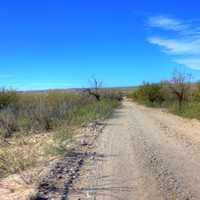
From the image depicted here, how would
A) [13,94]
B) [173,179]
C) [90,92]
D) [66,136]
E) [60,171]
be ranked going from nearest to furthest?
1. [173,179]
2. [60,171]
3. [66,136]
4. [13,94]
5. [90,92]

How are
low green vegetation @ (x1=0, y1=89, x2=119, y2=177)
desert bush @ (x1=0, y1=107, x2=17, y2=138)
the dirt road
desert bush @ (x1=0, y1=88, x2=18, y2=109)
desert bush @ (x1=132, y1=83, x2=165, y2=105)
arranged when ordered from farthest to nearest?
desert bush @ (x1=132, y1=83, x2=165, y2=105) → desert bush @ (x1=0, y1=88, x2=18, y2=109) → desert bush @ (x1=0, y1=107, x2=17, y2=138) → low green vegetation @ (x1=0, y1=89, x2=119, y2=177) → the dirt road

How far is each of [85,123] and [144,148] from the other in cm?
1175

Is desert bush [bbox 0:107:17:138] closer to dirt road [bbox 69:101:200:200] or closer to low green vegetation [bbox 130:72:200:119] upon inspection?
dirt road [bbox 69:101:200:200]

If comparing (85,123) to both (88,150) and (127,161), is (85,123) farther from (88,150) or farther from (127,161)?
(127,161)

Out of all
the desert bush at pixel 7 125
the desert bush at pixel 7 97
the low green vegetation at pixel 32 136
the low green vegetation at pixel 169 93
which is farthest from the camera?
the low green vegetation at pixel 169 93

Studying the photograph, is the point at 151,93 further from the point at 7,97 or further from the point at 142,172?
the point at 142,172

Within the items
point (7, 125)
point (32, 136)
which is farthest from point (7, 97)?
point (32, 136)

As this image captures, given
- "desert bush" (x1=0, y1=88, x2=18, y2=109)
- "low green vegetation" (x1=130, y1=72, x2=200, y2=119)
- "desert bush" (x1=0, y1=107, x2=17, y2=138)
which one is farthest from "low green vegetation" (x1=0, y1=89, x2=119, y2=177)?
"low green vegetation" (x1=130, y1=72, x2=200, y2=119)

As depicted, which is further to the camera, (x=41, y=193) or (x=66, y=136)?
(x=66, y=136)

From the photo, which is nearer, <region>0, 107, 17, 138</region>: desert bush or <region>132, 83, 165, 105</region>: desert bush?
<region>0, 107, 17, 138</region>: desert bush

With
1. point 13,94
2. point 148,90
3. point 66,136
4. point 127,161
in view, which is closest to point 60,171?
point 127,161

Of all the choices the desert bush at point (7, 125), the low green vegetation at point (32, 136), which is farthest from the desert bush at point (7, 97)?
the desert bush at point (7, 125)

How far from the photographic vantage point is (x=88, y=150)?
48.8 ft

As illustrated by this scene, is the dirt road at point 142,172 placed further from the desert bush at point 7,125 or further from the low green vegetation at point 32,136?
the desert bush at point 7,125
